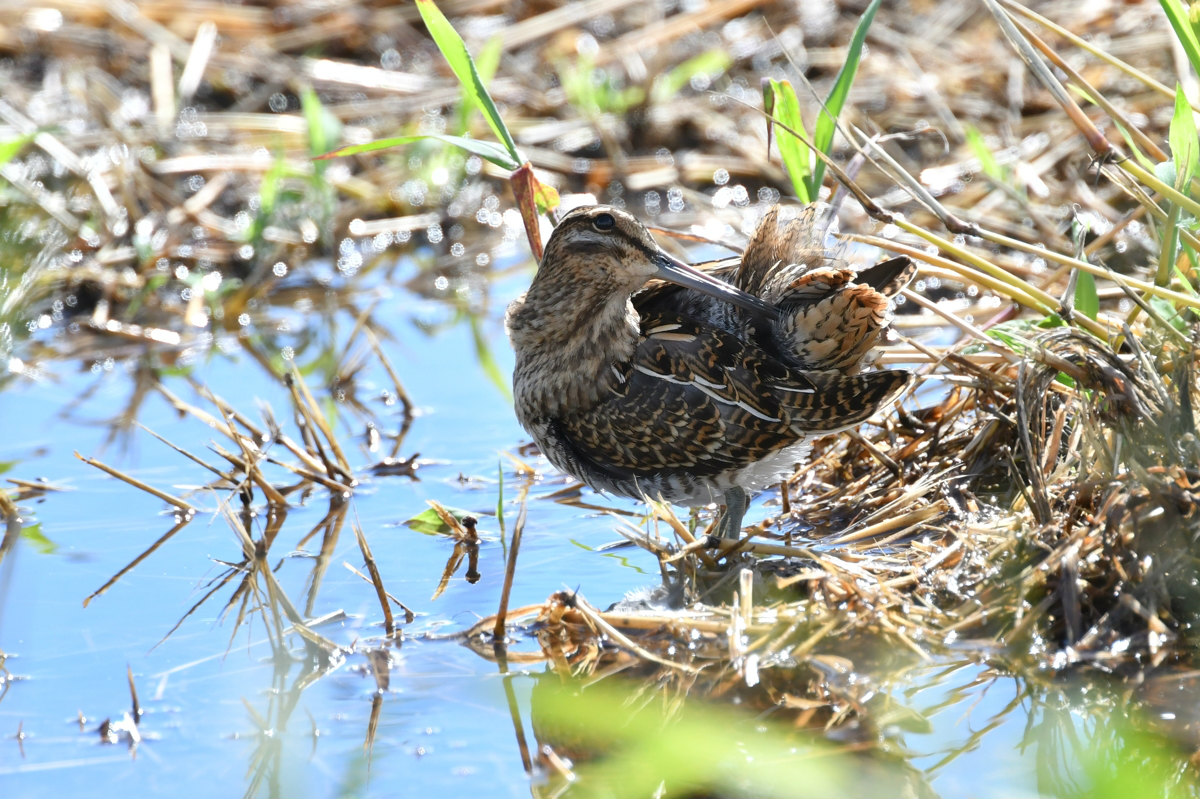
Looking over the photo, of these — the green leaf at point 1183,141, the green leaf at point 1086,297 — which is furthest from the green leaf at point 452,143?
the green leaf at point 1183,141

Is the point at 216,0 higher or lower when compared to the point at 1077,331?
higher

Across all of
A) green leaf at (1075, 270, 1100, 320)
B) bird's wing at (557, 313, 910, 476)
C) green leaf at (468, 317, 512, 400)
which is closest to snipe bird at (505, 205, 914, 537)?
bird's wing at (557, 313, 910, 476)

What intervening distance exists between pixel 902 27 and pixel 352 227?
3.50 metres

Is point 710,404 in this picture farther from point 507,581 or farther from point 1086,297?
point 1086,297

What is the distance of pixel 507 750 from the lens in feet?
9.14

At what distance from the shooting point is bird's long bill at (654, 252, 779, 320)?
140 inches

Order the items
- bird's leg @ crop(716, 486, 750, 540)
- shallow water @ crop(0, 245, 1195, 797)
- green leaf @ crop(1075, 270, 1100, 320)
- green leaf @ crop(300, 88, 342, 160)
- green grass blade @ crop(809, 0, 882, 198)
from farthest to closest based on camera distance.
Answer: green leaf @ crop(300, 88, 342, 160) → bird's leg @ crop(716, 486, 750, 540) → green grass blade @ crop(809, 0, 882, 198) → green leaf @ crop(1075, 270, 1100, 320) → shallow water @ crop(0, 245, 1195, 797)

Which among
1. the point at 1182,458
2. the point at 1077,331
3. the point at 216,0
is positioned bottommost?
the point at 1182,458

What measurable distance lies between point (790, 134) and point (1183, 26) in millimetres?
1041

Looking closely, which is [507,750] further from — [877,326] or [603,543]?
[877,326]

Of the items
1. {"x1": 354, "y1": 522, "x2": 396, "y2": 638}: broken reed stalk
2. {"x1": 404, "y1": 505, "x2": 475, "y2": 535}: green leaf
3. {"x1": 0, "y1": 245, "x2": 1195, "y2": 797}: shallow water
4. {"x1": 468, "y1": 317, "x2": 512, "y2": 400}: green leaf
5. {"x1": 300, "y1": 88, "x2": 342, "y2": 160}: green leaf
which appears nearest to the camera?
{"x1": 0, "y1": 245, "x2": 1195, "y2": 797}: shallow water

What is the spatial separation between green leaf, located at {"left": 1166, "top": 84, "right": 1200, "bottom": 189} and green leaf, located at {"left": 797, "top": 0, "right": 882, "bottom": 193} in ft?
2.63

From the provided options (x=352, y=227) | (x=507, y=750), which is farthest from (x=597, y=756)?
(x=352, y=227)

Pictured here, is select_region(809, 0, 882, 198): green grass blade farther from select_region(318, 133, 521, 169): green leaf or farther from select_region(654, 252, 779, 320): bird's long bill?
select_region(318, 133, 521, 169): green leaf
